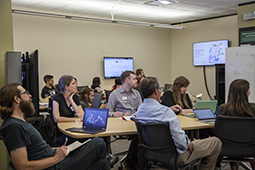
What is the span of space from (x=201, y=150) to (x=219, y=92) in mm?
4353

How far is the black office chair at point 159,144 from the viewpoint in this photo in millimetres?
2617

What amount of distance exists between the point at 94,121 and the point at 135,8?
517cm

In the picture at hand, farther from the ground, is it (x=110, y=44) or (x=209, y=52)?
(x=110, y=44)

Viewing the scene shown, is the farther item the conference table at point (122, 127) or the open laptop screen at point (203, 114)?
the open laptop screen at point (203, 114)

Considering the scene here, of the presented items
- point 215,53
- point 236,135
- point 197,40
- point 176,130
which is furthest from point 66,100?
point 197,40

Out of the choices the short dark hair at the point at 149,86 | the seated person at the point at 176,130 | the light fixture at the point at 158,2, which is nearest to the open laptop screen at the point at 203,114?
the seated person at the point at 176,130

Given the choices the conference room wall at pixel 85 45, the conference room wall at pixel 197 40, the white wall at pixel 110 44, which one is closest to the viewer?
the conference room wall at pixel 85 45

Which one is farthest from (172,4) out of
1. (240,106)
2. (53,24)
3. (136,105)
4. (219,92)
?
(240,106)

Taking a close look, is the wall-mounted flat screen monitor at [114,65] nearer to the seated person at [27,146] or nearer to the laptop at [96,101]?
the laptop at [96,101]

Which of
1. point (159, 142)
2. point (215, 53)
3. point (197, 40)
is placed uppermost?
point (197, 40)

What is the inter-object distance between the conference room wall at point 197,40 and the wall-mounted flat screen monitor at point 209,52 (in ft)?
0.50

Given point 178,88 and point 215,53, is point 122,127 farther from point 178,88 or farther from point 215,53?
point 215,53

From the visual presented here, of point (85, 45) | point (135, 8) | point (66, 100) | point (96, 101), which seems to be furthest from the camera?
Result: point (85, 45)

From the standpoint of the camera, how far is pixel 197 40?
31.2ft
